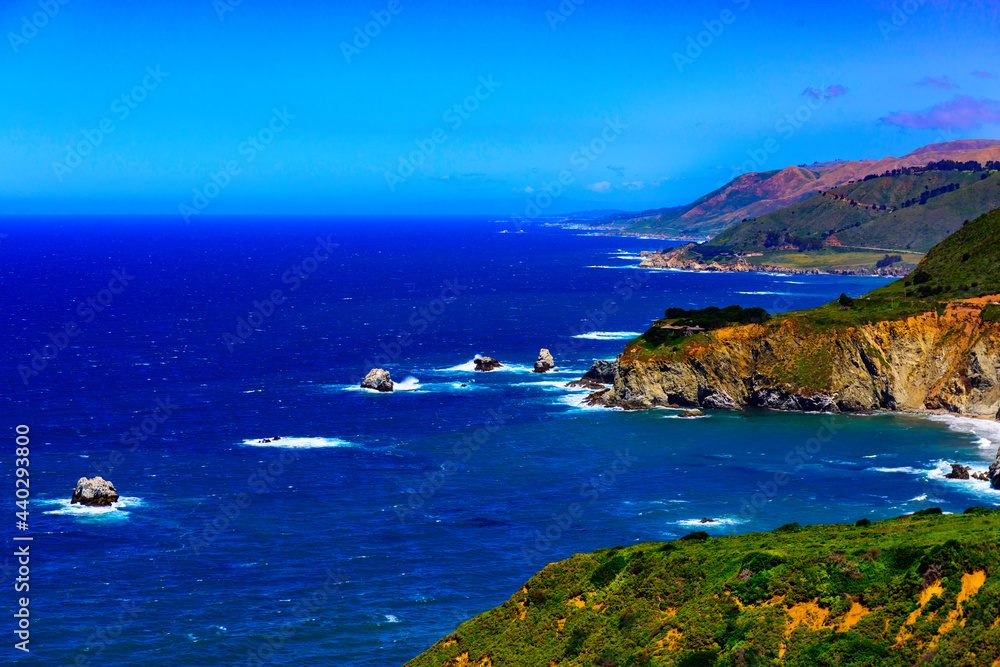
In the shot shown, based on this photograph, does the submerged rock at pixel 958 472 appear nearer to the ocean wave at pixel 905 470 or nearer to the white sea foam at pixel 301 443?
the ocean wave at pixel 905 470

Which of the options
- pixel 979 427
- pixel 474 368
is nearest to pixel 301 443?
pixel 474 368

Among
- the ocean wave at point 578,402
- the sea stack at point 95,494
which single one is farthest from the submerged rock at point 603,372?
the sea stack at point 95,494

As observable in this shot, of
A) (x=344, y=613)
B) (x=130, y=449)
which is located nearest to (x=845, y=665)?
(x=344, y=613)

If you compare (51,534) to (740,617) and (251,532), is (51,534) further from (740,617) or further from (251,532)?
(740,617)

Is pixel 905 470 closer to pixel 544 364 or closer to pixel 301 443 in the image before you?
pixel 544 364

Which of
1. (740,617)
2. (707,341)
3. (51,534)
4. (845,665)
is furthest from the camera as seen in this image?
(707,341)

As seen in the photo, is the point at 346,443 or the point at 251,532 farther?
the point at 346,443
